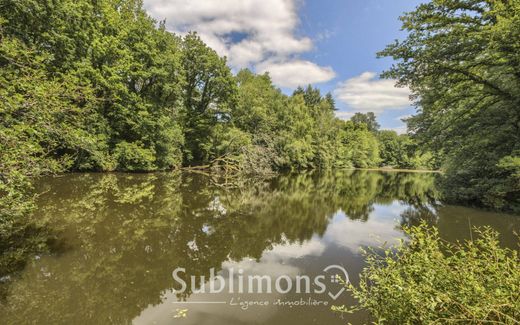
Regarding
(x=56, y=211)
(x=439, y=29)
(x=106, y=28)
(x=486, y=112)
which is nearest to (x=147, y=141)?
(x=106, y=28)

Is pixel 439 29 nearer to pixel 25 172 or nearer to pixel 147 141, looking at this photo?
pixel 25 172

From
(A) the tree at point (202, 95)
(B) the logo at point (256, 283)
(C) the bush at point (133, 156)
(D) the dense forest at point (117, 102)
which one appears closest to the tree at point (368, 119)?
(D) the dense forest at point (117, 102)

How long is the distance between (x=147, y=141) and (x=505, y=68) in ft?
72.9

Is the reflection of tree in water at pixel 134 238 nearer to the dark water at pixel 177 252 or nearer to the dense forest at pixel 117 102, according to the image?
the dark water at pixel 177 252

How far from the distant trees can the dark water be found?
2109mm

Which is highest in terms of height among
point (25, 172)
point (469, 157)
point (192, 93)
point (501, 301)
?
point (192, 93)

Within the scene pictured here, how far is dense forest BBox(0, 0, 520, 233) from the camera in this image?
4.94 meters

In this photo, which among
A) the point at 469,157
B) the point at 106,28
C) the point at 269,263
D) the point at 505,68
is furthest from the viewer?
the point at 106,28

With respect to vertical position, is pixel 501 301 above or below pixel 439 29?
below

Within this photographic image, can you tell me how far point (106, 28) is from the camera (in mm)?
18344

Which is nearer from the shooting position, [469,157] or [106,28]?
[469,157]

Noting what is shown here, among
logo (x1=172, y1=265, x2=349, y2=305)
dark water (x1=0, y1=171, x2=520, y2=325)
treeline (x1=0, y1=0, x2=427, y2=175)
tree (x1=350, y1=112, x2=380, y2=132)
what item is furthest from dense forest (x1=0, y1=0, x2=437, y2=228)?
tree (x1=350, y1=112, x2=380, y2=132)

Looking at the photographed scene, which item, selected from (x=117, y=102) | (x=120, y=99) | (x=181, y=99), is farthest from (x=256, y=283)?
(x=181, y=99)

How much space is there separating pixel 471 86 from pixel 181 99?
2357 cm
